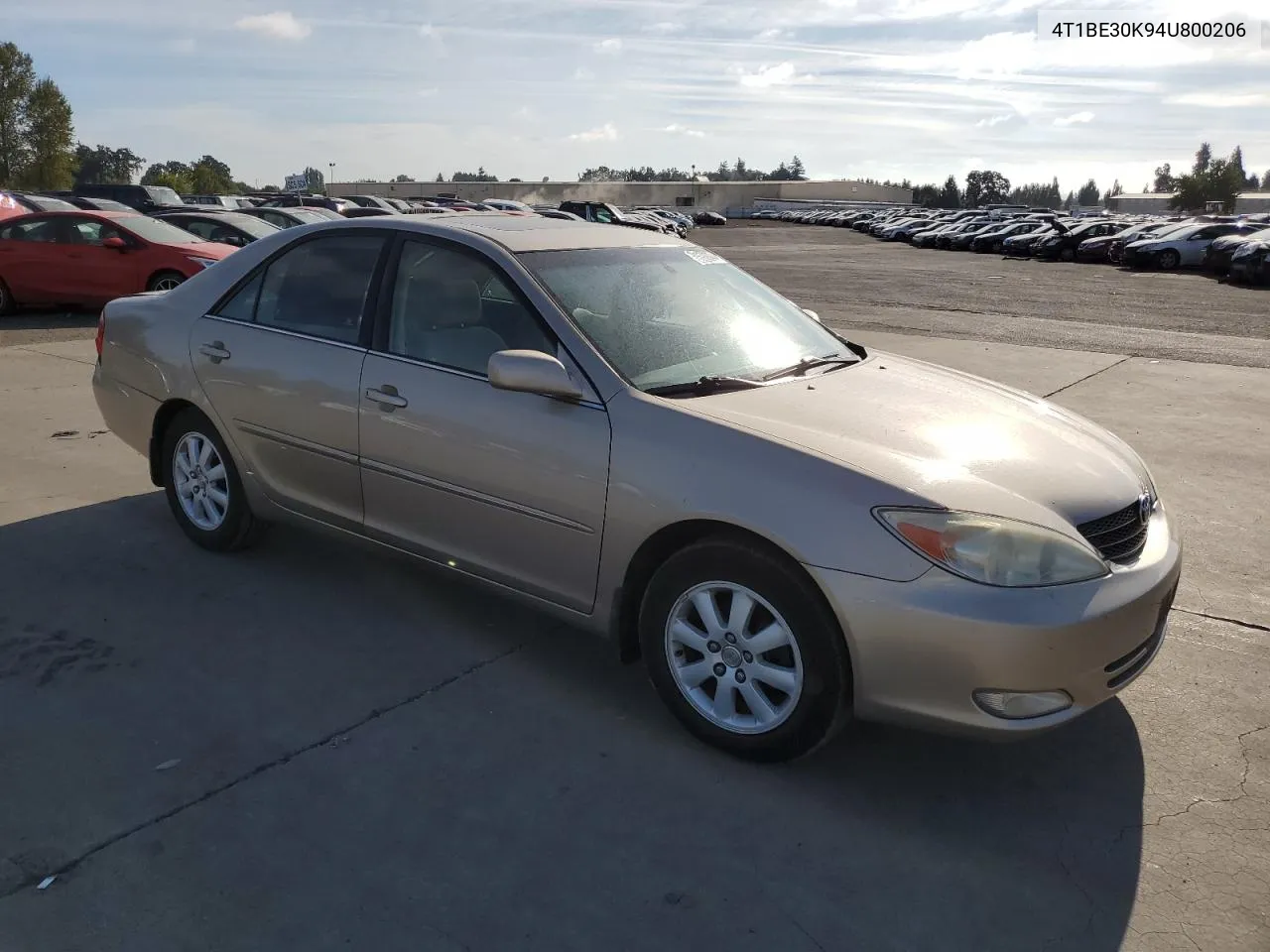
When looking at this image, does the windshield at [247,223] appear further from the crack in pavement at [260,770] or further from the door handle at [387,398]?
the crack in pavement at [260,770]

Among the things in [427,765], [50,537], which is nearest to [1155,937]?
[427,765]

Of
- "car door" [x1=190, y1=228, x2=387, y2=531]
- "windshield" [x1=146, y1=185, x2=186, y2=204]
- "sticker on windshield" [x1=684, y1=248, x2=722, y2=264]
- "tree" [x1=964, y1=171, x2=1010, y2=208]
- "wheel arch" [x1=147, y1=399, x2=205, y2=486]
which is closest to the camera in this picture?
"car door" [x1=190, y1=228, x2=387, y2=531]

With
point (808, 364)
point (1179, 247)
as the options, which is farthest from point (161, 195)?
point (808, 364)

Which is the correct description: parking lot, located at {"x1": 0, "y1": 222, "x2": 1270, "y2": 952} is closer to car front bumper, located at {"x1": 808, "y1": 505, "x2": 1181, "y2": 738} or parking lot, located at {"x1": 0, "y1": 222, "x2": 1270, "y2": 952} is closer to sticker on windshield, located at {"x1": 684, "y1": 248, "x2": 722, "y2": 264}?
car front bumper, located at {"x1": 808, "y1": 505, "x2": 1181, "y2": 738}

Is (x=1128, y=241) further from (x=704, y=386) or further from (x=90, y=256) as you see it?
(x=704, y=386)

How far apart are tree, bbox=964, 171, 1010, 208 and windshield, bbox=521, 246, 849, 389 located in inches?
6765

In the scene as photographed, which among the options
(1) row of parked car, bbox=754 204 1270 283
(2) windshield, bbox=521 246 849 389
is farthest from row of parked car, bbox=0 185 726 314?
(1) row of parked car, bbox=754 204 1270 283

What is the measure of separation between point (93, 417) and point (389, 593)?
4318 mm

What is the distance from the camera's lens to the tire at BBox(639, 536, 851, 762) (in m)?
2.96

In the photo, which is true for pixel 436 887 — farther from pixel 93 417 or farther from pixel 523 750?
pixel 93 417

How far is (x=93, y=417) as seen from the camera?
7.55m

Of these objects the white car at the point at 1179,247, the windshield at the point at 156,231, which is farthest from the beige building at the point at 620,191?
the windshield at the point at 156,231

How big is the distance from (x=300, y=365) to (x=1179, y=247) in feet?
104

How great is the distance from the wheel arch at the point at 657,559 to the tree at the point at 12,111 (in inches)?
3575
